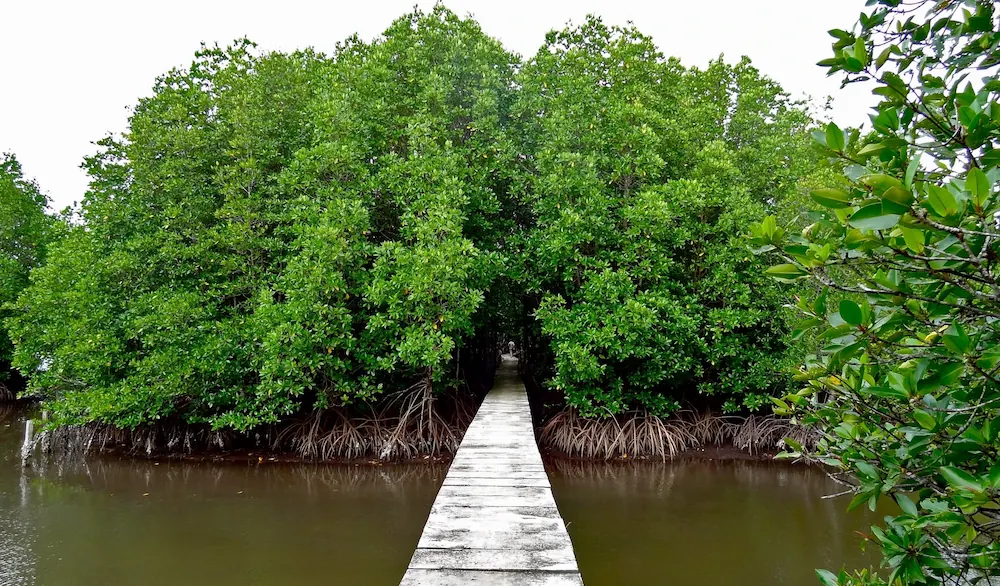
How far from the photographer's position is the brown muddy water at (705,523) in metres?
4.21

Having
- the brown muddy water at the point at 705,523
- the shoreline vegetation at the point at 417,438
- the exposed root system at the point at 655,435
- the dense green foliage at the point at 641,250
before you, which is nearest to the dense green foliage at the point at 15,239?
the shoreline vegetation at the point at 417,438

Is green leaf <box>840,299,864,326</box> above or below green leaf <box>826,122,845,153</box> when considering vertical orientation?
below

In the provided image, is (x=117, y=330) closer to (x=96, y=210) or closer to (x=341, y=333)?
(x=96, y=210)

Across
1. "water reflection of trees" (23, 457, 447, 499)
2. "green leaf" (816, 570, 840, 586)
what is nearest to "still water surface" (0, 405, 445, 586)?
"water reflection of trees" (23, 457, 447, 499)

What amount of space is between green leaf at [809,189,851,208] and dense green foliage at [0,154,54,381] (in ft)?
50.7

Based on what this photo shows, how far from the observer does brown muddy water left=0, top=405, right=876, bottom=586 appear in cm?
423

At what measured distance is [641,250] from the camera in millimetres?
7199

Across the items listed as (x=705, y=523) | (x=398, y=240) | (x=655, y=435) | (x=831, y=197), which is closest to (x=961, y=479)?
(x=831, y=197)

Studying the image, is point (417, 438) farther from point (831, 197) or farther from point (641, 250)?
point (831, 197)

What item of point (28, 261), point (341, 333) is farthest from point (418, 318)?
point (28, 261)

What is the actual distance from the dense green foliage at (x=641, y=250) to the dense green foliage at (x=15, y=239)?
12.1m

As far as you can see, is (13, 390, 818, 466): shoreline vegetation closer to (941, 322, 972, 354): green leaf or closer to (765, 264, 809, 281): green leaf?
(765, 264, 809, 281): green leaf

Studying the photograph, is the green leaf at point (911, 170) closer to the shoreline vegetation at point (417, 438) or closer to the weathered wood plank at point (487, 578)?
the weathered wood plank at point (487, 578)

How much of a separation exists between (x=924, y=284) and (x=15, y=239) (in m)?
17.5
